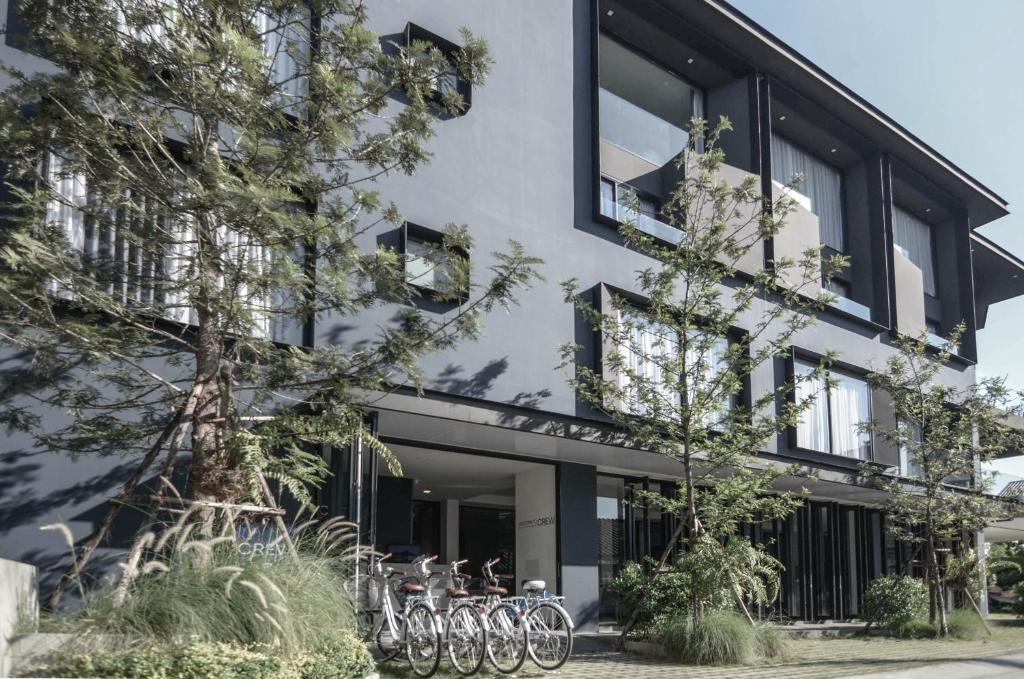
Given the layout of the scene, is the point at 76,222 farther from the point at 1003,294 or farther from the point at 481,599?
the point at 1003,294

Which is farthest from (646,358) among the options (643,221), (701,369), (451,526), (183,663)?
(451,526)

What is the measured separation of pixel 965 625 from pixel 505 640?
498 inches

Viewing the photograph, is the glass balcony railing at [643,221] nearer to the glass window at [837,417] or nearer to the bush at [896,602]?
the glass window at [837,417]

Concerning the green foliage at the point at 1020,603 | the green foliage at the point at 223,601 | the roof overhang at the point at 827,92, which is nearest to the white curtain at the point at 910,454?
the green foliage at the point at 1020,603

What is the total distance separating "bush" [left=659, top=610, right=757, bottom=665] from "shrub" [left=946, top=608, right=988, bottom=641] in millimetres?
8307

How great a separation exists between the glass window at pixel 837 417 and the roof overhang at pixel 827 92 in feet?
21.1

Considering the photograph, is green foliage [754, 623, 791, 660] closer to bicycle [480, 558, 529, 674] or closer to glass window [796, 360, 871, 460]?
bicycle [480, 558, 529, 674]

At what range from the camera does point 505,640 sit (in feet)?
34.8

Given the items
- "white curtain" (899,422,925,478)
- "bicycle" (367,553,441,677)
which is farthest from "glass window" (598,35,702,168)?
"bicycle" (367,553,441,677)

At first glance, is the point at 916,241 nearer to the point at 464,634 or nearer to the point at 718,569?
the point at 718,569

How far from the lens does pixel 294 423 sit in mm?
8711

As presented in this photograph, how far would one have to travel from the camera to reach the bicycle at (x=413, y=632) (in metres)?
10.4

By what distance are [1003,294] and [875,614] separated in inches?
738

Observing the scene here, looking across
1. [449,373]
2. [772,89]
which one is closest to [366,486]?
[449,373]
